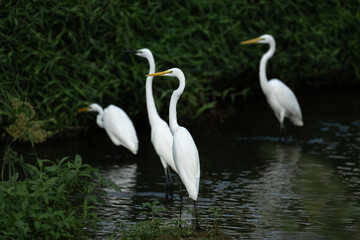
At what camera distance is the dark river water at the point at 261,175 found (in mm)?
6727

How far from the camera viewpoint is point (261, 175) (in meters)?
9.03

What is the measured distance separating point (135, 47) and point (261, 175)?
4045 mm

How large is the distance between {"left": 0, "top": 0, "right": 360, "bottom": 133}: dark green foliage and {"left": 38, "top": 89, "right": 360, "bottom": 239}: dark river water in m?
0.76

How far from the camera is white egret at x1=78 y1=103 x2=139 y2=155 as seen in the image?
9.70 m

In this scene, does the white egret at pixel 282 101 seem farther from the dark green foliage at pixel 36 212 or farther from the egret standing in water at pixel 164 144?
the dark green foliage at pixel 36 212

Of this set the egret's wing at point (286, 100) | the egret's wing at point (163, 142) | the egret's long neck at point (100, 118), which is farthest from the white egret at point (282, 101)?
Result: the egret's wing at point (163, 142)

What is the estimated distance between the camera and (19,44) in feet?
36.1

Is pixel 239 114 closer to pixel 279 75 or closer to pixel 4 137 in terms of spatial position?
pixel 279 75

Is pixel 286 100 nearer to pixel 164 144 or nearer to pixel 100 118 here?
pixel 100 118

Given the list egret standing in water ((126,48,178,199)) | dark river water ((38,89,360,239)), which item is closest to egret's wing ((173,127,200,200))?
dark river water ((38,89,360,239))

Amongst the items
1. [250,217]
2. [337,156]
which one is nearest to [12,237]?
[250,217]

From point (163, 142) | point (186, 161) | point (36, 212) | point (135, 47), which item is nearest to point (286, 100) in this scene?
point (135, 47)

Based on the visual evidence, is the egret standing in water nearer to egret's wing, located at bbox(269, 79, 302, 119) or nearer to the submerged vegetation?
the submerged vegetation

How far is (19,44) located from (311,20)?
799 cm
